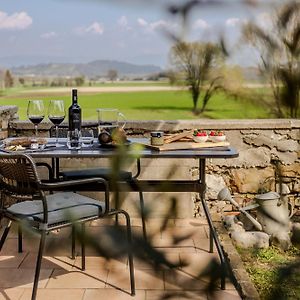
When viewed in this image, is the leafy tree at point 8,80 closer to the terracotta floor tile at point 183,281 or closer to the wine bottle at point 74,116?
the terracotta floor tile at point 183,281

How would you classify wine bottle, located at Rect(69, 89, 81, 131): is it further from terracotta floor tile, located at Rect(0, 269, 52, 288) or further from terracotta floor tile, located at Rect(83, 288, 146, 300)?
terracotta floor tile, located at Rect(83, 288, 146, 300)

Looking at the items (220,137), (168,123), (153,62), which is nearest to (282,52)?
(153,62)

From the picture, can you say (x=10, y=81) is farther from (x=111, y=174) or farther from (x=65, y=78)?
(x=111, y=174)

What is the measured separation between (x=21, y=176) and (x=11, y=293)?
0.64 meters

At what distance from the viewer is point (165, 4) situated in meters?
0.45

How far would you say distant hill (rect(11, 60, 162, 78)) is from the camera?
0.59 meters

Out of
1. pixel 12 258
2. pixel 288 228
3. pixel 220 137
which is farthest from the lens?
pixel 12 258

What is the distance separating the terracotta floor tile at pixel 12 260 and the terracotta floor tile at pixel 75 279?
0.91ft

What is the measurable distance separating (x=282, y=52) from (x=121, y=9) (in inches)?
5.1

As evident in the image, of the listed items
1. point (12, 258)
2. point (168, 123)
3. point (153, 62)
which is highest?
point (153, 62)

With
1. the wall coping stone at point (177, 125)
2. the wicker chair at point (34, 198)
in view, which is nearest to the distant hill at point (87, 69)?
the wicker chair at point (34, 198)

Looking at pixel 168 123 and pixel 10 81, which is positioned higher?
pixel 10 81

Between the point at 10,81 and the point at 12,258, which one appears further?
the point at 12,258

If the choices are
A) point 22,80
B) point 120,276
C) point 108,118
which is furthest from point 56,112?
point 22,80
